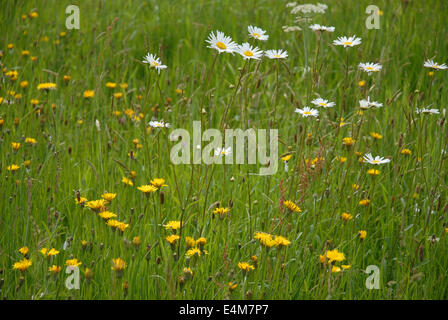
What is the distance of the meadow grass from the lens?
1672mm

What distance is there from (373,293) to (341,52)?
2052 millimetres

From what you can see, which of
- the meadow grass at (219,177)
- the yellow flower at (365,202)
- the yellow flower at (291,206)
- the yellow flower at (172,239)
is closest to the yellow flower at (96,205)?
the meadow grass at (219,177)

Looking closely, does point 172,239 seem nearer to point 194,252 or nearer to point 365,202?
point 194,252

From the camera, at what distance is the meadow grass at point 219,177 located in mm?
1672

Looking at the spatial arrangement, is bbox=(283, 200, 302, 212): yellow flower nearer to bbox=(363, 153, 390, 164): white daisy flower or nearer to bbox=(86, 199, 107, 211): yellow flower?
bbox=(363, 153, 390, 164): white daisy flower

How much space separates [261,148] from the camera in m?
2.39

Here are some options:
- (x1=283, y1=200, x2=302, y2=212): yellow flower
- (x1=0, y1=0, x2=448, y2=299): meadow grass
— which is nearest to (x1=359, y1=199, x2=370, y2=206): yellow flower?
(x1=0, y1=0, x2=448, y2=299): meadow grass

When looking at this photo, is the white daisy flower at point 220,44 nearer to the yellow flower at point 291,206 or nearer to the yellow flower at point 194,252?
the yellow flower at point 291,206

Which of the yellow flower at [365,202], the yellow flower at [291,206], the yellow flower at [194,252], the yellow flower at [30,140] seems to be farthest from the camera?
the yellow flower at [30,140]

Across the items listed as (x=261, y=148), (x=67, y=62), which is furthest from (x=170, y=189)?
(x=67, y=62)

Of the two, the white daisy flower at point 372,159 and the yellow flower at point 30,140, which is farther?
the yellow flower at point 30,140
